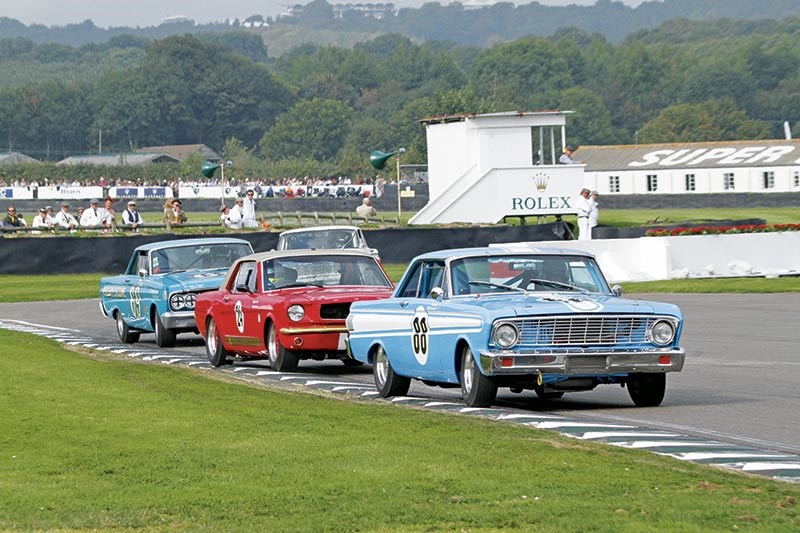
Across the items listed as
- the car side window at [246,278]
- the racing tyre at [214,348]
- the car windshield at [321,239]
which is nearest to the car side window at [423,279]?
the car side window at [246,278]

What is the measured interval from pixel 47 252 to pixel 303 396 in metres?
27.0

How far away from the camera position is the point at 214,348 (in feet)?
62.0

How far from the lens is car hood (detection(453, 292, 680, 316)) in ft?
41.8

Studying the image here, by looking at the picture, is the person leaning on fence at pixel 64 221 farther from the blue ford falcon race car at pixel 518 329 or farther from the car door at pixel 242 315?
the blue ford falcon race car at pixel 518 329

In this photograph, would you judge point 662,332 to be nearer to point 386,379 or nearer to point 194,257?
point 386,379

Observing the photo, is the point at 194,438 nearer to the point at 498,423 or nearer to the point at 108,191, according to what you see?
the point at 498,423

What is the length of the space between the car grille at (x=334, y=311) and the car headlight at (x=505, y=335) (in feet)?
15.8

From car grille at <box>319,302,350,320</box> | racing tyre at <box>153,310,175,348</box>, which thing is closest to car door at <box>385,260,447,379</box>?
car grille at <box>319,302,350,320</box>

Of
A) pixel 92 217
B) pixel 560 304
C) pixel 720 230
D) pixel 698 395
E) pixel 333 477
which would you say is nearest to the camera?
pixel 333 477

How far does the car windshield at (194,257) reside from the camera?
22.8 m

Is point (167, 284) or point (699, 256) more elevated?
point (699, 256)

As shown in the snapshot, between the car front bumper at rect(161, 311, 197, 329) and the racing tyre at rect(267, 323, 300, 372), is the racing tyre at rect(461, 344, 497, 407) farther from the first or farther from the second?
the car front bumper at rect(161, 311, 197, 329)

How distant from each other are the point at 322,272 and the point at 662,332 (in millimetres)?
6179

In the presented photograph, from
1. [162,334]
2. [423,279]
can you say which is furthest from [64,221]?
[423,279]
